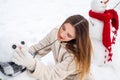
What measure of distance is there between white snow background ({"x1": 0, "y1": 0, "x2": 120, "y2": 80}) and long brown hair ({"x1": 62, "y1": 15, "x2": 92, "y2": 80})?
48 cm

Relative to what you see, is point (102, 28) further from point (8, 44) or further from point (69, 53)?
point (8, 44)

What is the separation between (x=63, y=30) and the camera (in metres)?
1.29

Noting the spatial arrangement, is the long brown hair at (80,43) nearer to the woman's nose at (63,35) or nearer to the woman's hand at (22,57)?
Answer: the woman's nose at (63,35)

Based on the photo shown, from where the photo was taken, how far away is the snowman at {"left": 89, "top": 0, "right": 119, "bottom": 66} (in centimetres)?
161

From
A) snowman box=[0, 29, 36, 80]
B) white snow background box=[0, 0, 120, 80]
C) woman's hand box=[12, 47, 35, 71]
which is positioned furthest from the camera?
white snow background box=[0, 0, 120, 80]

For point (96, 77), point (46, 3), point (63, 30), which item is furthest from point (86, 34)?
point (46, 3)

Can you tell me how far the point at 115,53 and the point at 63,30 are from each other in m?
0.72

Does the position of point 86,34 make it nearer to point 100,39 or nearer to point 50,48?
point 50,48

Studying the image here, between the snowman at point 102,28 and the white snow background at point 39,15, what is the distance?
110 mm

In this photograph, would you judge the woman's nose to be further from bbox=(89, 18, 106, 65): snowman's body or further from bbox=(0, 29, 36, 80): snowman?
bbox=(89, 18, 106, 65): snowman's body

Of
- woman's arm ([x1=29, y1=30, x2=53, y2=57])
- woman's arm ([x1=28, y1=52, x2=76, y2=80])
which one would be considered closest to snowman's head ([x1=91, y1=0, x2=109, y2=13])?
woman's arm ([x1=29, y1=30, x2=53, y2=57])

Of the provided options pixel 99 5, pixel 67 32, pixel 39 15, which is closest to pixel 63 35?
pixel 67 32

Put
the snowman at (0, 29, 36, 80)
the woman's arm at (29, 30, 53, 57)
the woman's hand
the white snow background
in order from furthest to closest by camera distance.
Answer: the white snow background
the woman's arm at (29, 30, 53, 57)
the snowman at (0, 29, 36, 80)
the woman's hand

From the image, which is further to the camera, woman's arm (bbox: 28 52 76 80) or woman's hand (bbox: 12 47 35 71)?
woman's arm (bbox: 28 52 76 80)
